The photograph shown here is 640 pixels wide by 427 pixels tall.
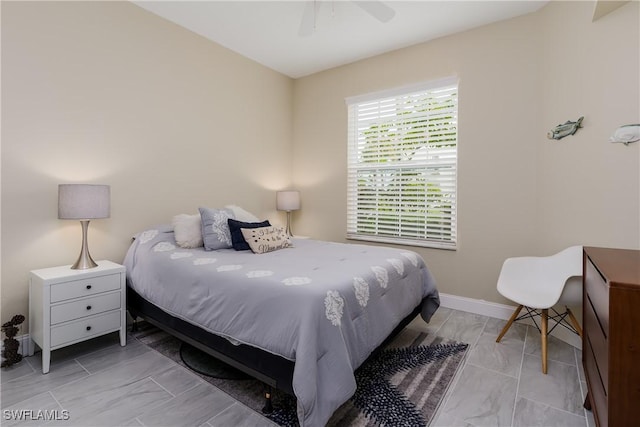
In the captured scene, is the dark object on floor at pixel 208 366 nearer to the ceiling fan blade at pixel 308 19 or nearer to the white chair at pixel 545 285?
the white chair at pixel 545 285

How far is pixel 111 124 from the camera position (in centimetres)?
268

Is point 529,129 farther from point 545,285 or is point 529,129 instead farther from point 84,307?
point 84,307

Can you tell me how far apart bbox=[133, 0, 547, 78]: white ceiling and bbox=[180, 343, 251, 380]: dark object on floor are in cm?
289

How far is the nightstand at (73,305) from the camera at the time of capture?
2048mm

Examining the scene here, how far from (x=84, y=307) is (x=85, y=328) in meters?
0.15

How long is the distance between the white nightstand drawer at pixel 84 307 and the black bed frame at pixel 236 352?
191 millimetres

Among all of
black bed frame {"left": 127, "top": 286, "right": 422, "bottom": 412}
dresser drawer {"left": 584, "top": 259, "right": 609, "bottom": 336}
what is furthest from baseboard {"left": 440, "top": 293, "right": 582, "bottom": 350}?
dresser drawer {"left": 584, "top": 259, "right": 609, "bottom": 336}

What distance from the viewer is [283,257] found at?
2.41m

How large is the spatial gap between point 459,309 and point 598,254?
6.05 feet

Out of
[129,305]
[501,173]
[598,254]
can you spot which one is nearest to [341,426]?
[598,254]

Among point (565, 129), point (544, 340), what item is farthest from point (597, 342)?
point (565, 129)

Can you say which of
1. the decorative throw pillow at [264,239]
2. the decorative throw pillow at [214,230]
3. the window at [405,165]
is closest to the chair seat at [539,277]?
the window at [405,165]

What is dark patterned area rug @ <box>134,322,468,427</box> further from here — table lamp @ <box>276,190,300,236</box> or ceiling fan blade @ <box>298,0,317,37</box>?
ceiling fan blade @ <box>298,0,317,37</box>

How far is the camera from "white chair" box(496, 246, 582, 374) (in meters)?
2.14
